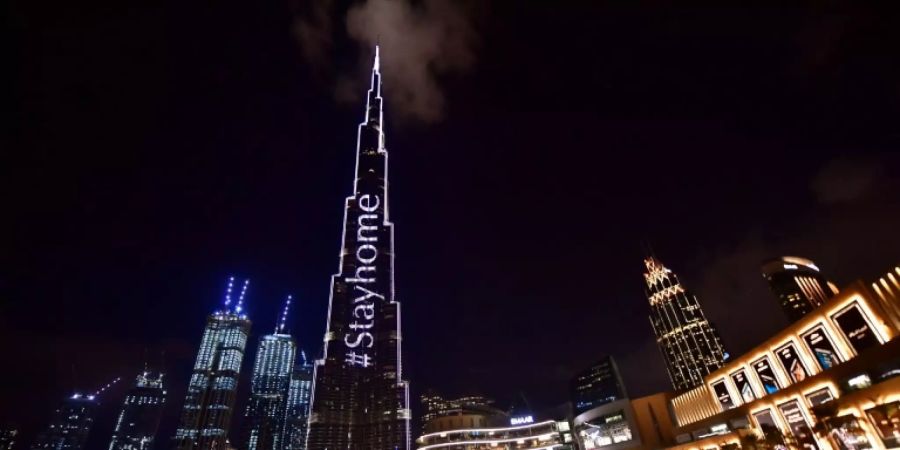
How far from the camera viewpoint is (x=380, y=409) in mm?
110438

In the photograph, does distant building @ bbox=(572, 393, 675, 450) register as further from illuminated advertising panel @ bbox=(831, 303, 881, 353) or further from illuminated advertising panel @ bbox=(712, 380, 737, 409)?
illuminated advertising panel @ bbox=(831, 303, 881, 353)

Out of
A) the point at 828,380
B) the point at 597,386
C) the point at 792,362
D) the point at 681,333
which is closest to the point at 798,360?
the point at 792,362

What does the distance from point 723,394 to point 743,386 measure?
4.33 m

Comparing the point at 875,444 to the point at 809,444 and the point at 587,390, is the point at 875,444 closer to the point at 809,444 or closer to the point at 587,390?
the point at 809,444

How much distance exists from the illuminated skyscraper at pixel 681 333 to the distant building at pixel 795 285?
6040 centimetres

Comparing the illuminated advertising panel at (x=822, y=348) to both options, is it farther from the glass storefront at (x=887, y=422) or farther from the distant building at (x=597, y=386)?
the distant building at (x=597, y=386)

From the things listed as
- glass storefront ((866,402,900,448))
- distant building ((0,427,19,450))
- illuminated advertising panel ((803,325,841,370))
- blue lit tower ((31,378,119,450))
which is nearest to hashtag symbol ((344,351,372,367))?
illuminated advertising panel ((803,325,841,370))

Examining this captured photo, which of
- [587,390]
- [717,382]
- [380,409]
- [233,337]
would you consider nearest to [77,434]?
[233,337]

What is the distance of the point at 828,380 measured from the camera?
30453mm

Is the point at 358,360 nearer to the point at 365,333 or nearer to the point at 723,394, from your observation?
the point at 365,333

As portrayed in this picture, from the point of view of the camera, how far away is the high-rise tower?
261ft

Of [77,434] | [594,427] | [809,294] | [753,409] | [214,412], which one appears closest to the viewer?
[753,409]

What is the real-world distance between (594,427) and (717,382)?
1365 inches

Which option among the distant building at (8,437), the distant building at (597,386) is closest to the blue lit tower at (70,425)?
the distant building at (8,437)
